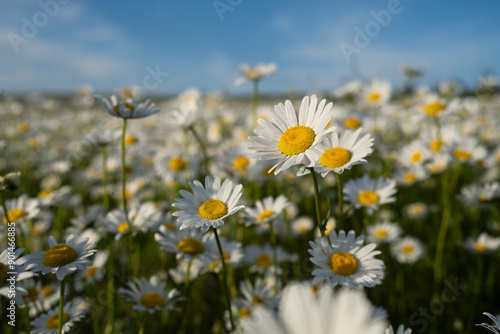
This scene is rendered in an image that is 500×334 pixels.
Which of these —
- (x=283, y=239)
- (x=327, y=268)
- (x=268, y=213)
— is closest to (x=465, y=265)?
(x=283, y=239)

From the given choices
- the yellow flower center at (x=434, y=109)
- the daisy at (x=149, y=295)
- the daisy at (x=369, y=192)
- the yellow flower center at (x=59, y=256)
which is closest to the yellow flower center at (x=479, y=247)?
the yellow flower center at (x=434, y=109)

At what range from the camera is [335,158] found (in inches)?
65.9

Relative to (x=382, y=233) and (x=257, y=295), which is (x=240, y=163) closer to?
(x=257, y=295)

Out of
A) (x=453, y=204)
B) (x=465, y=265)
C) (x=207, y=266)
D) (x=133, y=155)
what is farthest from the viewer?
(x=133, y=155)

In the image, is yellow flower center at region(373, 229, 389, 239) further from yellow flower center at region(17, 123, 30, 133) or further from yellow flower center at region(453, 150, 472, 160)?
yellow flower center at region(17, 123, 30, 133)

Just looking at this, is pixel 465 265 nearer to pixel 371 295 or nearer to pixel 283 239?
pixel 371 295

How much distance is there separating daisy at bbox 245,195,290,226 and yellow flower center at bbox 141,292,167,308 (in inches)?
25.8

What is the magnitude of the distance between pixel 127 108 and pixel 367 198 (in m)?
1.47

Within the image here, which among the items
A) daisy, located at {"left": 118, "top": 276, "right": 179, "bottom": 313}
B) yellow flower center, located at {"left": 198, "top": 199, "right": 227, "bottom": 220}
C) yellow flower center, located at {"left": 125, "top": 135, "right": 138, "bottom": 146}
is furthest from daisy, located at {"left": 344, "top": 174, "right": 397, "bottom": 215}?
yellow flower center, located at {"left": 125, "top": 135, "right": 138, "bottom": 146}

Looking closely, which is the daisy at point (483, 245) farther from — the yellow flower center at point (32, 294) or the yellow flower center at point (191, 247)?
the yellow flower center at point (32, 294)

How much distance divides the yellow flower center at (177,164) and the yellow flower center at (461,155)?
270 centimetres

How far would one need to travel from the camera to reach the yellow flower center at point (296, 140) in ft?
4.70

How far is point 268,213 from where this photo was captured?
216 centimetres

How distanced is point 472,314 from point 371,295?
31.5 inches
